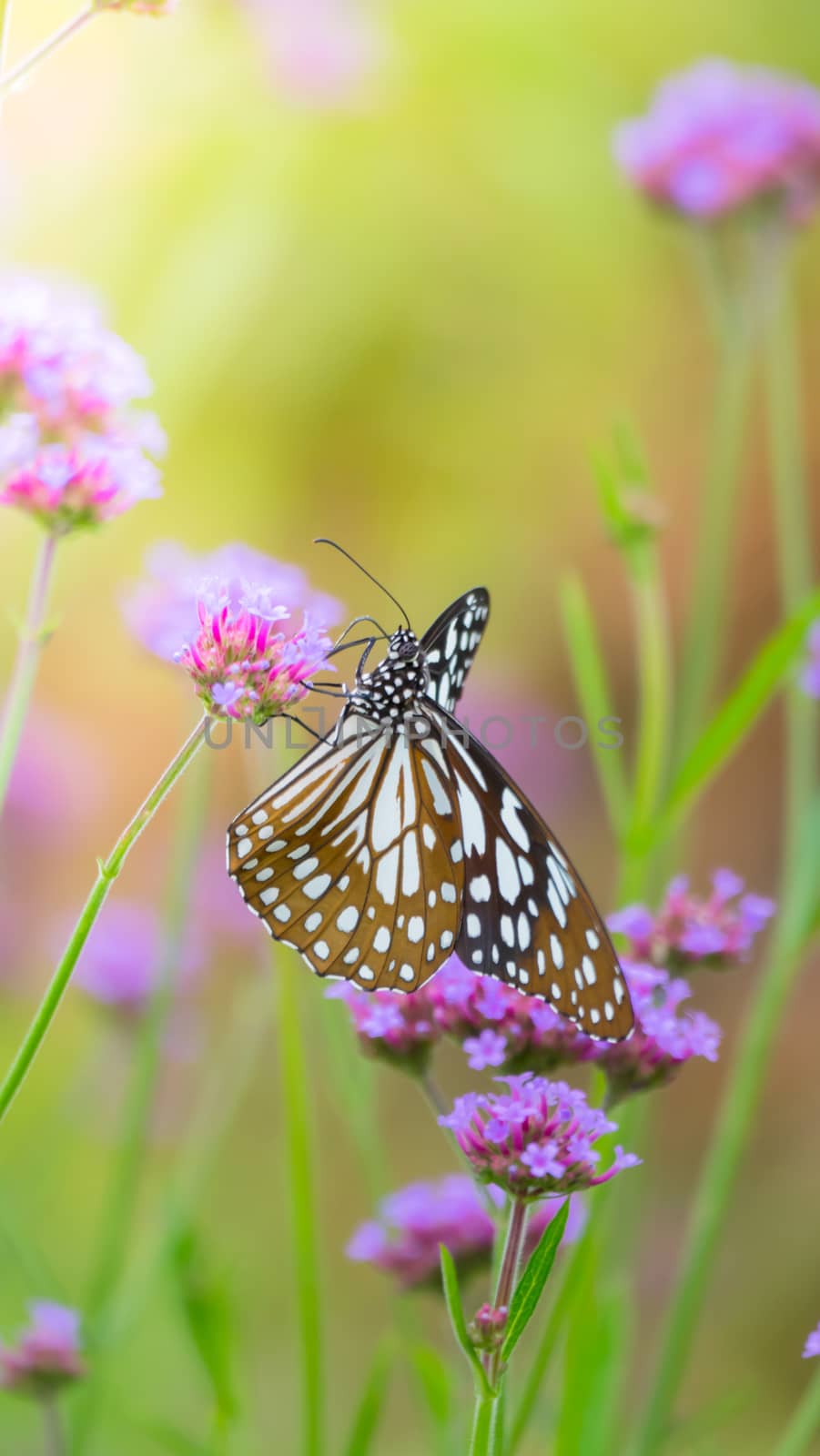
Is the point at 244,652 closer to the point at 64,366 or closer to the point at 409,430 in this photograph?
the point at 64,366

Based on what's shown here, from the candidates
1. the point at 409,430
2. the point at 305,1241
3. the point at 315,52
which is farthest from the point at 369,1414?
the point at 409,430

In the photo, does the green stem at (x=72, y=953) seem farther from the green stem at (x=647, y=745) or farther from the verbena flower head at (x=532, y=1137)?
the green stem at (x=647, y=745)

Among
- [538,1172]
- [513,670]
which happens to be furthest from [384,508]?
[538,1172]

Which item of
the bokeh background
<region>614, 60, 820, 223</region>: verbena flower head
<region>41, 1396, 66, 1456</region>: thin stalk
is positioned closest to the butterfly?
<region>41, 1396, 66, 1456</region>: thin stalk

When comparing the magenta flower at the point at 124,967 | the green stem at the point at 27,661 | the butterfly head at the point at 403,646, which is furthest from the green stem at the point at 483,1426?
the magenta flower at the point at 124,967

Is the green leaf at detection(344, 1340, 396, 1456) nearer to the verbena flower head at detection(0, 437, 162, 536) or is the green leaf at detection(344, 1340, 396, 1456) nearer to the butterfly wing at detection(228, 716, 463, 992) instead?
the butterfly wing at detection(228, 716, 463, 992)

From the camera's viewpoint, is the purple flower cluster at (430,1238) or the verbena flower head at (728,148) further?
the verbena flower head at (728,148)

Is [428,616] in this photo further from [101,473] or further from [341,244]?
[101,473]
